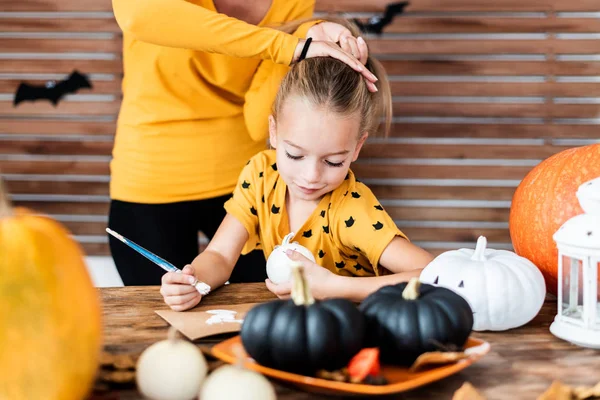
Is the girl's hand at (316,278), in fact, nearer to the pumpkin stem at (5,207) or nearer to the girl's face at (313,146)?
the girl's face at (313,146)

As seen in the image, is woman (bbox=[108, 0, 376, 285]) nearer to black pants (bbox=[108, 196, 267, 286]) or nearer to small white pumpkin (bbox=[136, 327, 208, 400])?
black pants (bbox=[108, 196, 267, 286])

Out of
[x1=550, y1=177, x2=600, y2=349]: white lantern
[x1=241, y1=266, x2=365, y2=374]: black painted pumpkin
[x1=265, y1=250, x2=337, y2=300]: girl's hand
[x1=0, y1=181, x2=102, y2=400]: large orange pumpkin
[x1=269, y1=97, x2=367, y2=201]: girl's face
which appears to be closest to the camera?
[x1=0, y1=181, x2=102, y2=400]: large orange pumpkin

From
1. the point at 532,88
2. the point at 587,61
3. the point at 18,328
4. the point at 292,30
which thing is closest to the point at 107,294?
the point at 18,328

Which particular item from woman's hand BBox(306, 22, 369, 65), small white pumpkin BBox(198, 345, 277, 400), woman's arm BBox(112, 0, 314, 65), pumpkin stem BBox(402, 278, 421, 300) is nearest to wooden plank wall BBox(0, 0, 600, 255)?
woman's hand BBox(306, 22, 369, 65)

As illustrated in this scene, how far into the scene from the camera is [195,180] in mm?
1763

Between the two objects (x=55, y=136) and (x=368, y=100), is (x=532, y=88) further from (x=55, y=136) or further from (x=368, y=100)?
(x=55, y=136)

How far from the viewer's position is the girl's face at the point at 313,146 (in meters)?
1.32

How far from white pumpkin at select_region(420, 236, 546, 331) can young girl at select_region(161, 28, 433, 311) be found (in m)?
0.18

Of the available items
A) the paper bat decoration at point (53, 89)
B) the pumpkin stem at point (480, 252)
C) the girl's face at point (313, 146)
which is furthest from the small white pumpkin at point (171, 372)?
the paper bat decoration at point (53, 89)

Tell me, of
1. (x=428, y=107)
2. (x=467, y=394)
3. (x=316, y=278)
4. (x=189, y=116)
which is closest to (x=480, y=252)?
(x=316, y=278)

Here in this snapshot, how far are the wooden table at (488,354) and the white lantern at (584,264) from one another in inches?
0.8

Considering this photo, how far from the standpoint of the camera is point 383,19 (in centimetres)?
249

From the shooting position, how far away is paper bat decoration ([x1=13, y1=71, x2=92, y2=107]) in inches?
102

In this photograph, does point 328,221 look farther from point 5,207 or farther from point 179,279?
point 5,207
